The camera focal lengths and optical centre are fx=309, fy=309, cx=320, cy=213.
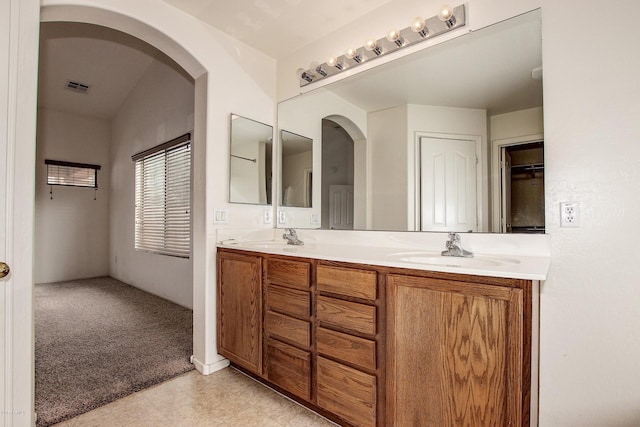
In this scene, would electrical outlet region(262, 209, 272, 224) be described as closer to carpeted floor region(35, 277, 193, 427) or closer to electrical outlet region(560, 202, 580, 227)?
carpeted floor region(35, 277, 193, 427)

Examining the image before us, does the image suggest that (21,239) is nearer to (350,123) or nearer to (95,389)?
(95,389)

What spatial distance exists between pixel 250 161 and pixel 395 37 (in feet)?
4.63

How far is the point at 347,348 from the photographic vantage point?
4.99 feet

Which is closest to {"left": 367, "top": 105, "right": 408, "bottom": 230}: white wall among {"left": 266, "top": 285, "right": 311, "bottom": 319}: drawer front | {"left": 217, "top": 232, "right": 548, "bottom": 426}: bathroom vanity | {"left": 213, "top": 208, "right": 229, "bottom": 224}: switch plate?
{"left": 217, "top": 232, "right": 548, "bottom": 426}: bathroom vanity

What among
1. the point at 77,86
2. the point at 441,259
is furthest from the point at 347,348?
the point at 77,86

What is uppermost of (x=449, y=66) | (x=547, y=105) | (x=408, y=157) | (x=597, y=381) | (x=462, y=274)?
(x=449, y=66)

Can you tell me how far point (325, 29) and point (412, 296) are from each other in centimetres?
202

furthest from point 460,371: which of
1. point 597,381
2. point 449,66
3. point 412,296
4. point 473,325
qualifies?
point 449,66

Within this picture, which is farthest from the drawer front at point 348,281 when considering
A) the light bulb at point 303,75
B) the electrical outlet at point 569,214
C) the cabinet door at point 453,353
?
the light bulb at point 303,75

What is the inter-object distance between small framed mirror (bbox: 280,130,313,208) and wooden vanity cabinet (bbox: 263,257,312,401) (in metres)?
0.83

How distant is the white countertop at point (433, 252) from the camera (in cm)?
119

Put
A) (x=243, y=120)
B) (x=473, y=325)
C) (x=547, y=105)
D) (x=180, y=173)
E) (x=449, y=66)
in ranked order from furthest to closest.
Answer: (x=180, y=173) < (x=243, y=120) < (x=449, y=66) < (x=547, y=105) < (x=473, y=325)

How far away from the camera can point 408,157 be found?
203cm

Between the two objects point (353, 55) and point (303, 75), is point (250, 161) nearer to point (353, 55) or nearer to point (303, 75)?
point (303, 75)
